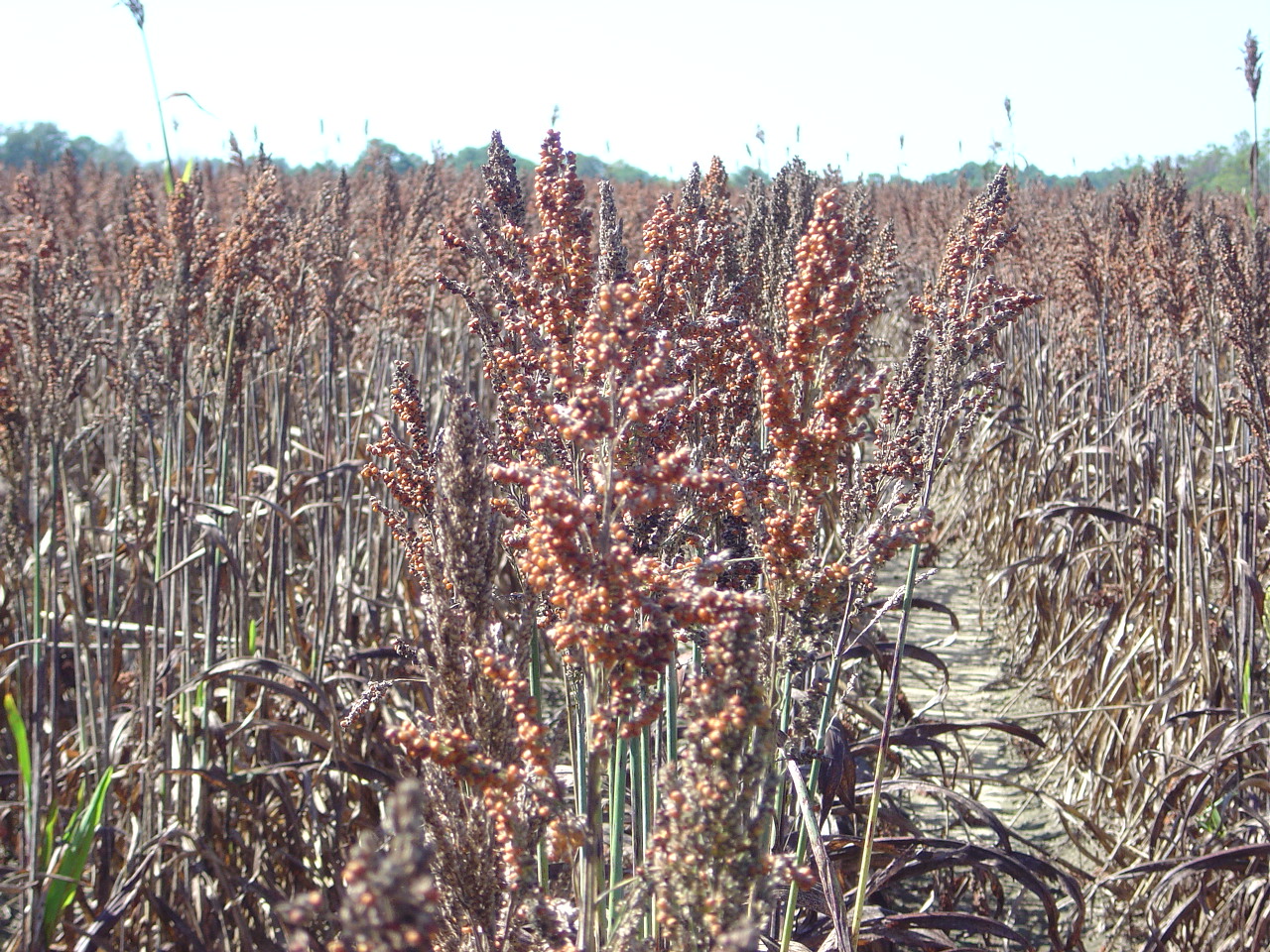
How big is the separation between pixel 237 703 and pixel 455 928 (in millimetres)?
2568

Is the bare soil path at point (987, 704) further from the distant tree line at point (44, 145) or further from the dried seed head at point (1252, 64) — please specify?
the distant tree line at point (44, 145)

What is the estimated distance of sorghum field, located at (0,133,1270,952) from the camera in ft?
4.25

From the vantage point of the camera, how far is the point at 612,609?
1292 mm

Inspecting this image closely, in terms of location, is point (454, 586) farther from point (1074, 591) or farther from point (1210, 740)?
point (1074, 591)

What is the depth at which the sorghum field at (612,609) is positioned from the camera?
129 centimetres

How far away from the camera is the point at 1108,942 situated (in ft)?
11.3

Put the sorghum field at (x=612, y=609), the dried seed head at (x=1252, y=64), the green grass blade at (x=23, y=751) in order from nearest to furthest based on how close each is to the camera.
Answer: the sorghum field at (x=612, y=609), the green grass blade at (x=23, y=751), the dried seed head at (x=1252, y=64)

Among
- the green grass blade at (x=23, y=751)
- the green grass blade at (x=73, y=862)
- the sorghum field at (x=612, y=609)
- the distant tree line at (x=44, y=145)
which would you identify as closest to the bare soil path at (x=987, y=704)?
the sorghum field at (x=612, y=609)

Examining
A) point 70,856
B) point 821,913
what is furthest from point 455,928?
point 70,856

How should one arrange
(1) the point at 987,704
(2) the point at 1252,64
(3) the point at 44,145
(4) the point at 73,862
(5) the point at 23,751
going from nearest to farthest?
(4) the point at 73,862, (5) the point at 23,751, (2) the point at 1252,64, (1) the point at 987,704, (3) the point at 44,145

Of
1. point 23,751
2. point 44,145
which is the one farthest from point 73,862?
point 44,145

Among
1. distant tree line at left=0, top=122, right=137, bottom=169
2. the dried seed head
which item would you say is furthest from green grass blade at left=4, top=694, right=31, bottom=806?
distant tree line at left=0, top=122, right=137, bottom=169

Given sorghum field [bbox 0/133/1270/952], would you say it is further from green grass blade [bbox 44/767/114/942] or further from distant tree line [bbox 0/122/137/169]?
distant tree line [bbox 0/122/137/169]

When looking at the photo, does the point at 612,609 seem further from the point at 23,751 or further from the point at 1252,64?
the point at 1252,64
